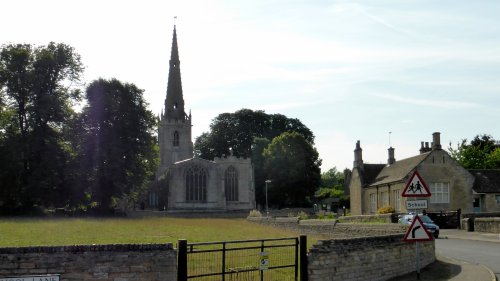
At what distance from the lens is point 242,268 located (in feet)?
39.3

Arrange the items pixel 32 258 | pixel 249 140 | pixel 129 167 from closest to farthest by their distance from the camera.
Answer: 1. pixel 32 258
2. pixel 129 167
3. pixel 249 140

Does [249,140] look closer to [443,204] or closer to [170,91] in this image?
[170,91]

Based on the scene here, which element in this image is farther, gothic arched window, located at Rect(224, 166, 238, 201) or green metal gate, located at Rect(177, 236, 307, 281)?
gothic arched window, located at Rect(224, 166, 238, 201)

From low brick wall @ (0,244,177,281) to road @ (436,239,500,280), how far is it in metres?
9.58

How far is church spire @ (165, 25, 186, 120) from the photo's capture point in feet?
314

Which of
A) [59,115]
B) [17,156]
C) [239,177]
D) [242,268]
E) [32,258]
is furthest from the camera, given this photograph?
[239,177]

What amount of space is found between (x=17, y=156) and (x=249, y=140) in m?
58.9

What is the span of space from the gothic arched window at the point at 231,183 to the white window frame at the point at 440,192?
138ft

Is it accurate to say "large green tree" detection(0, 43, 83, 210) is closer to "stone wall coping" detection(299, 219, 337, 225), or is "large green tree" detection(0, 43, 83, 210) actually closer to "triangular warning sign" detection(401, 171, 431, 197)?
"stone wall coping" detection(299, 219, 337, 225)

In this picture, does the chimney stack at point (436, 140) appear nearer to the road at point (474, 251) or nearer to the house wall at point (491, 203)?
the house wall at point (491, 203)

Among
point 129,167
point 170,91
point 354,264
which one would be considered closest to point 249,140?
point 170,91

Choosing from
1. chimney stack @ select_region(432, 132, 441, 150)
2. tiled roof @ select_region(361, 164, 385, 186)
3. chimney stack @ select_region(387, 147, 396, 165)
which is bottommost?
tiled roof @ select_region(361, 164, 385, 186)

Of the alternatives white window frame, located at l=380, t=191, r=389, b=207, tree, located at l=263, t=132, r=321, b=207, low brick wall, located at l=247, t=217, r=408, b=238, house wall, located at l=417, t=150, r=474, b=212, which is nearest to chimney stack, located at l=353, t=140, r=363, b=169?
white window frame, located at l=380, t=191, r=389, b=207

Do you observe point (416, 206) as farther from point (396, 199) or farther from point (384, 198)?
point (384, 198)
